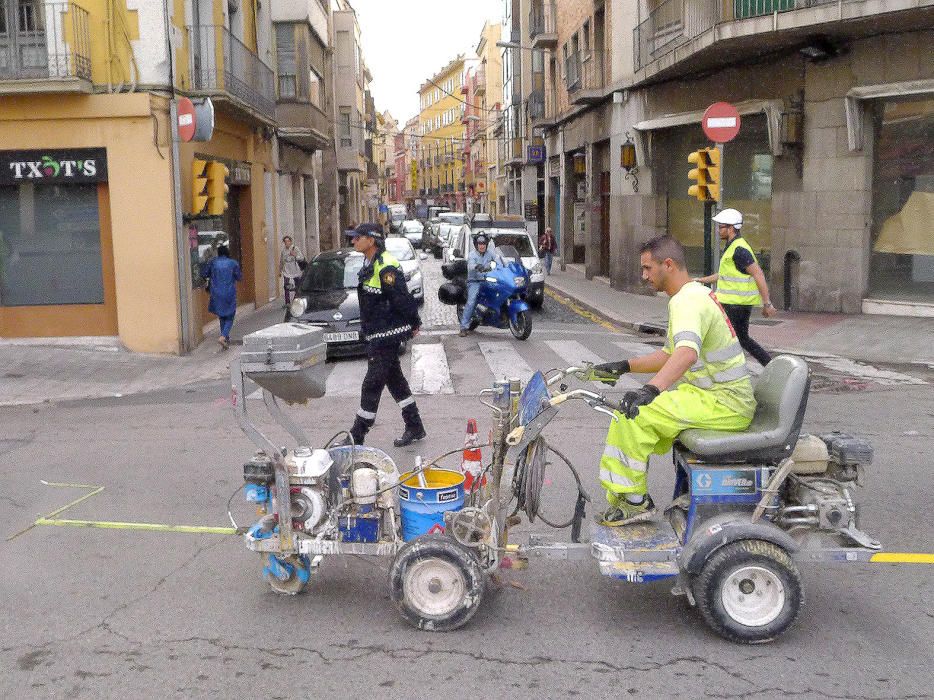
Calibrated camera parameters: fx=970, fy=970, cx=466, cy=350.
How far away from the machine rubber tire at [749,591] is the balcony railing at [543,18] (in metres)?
30.0

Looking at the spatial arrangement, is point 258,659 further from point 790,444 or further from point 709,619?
point 790,444

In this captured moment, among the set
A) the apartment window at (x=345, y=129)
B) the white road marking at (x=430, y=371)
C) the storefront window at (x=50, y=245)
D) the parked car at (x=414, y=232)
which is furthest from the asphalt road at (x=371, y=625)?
the parked car at (x=414, y=232)

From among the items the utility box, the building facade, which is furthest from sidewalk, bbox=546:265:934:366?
the building facade

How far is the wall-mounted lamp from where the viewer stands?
2055cm

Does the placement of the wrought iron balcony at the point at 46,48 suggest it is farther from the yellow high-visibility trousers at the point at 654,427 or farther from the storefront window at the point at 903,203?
the storefront window at the point at 903,203

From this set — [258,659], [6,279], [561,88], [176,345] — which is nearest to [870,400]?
[258,659]

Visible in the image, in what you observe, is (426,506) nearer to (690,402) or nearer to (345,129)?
(690,402)

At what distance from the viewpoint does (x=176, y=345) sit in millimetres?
14555

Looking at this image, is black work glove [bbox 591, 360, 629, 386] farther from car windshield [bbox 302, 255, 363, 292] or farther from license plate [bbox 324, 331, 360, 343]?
car windshield [bbox 302, 255, 363, 292]

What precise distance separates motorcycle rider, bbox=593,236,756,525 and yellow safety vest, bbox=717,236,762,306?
219 inches

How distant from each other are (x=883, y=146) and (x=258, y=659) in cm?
1471

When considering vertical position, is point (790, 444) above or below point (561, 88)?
below

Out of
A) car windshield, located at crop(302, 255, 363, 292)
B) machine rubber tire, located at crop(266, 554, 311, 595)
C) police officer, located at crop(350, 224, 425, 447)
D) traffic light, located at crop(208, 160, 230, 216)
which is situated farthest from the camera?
traffic light, located at crop(208, 160, 230, 216)

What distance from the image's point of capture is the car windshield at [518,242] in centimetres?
2109
